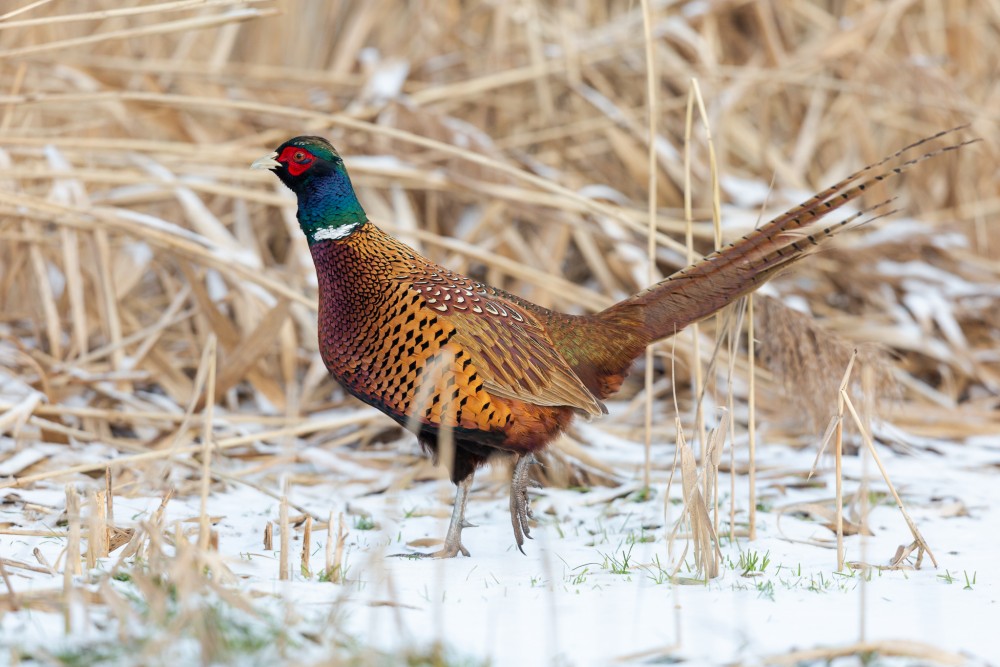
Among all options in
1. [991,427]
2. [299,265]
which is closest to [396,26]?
[299,265]

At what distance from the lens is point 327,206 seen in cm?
323

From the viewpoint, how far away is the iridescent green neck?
3.23 m

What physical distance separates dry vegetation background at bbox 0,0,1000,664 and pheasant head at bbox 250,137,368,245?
0.49m

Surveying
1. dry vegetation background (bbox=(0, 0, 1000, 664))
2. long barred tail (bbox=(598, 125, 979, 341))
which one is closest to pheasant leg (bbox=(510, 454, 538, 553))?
long barred tail (bbox=(598, 125, 979, 341))

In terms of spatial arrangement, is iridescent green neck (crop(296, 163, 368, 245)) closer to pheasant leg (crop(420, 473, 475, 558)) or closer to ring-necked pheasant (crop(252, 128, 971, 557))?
ring-necked pheasant (crop(252, 128, 971, 557))

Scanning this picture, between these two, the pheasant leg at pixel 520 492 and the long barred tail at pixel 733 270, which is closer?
the long barred tail at pixel 733 270

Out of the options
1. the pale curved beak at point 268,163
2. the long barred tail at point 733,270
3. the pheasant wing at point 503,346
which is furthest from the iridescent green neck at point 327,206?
the long barred tail at point 733,270

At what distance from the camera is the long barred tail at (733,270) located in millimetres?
2891

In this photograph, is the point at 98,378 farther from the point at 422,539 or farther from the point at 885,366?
the point at 885,366

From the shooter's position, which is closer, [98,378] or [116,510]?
[116,510]

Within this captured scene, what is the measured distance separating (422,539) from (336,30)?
153 inches

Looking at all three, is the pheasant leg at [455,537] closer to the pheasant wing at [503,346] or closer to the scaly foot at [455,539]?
the scaly foot at [455,539]

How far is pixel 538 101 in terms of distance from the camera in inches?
240

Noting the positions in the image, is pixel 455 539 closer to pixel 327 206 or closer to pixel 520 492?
pixel 520 492
